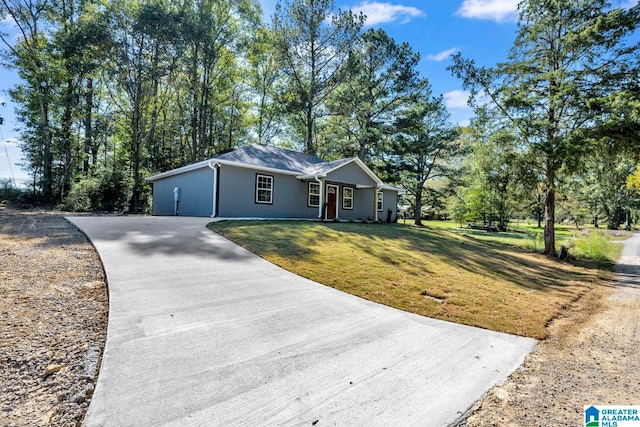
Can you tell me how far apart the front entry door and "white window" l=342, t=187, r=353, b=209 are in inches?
27.7

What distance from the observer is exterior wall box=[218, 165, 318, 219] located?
13312 mm

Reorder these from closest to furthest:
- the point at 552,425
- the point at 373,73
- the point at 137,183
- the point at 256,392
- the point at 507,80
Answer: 1. the point at 552,425
2. the point at 256,392
3. the point at 507,80
4. the point at 137,183
5. the point at 373,73

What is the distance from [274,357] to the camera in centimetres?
273

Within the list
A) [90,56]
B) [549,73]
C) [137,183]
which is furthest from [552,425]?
[90,56]

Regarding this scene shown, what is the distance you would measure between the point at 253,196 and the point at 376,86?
1346 centimetres

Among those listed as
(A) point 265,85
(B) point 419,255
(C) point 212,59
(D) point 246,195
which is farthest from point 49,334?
(A) point 265,85

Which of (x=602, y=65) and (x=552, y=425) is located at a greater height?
(x=602, y=65)

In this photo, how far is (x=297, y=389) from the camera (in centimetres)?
229

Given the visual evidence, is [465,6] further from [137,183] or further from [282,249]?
[137,183]

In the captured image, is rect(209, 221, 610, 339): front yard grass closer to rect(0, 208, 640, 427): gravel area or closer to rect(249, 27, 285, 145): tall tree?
rect(0, 208, 640, 427): gravel area

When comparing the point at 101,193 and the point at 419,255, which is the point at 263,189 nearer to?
the point at 419,255

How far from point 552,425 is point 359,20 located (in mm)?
23439

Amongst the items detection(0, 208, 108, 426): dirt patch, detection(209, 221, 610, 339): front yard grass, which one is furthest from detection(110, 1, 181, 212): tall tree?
detection(0, 208, 108, 426): dirt patch

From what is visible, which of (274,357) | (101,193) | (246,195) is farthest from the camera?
(101,193)
